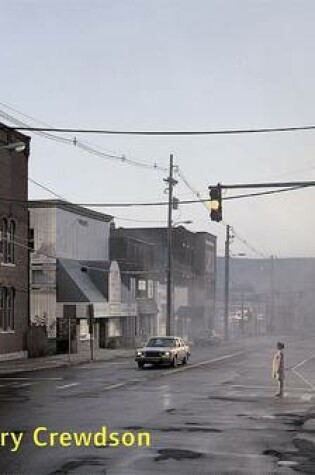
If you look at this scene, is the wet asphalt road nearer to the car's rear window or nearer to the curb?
the curb

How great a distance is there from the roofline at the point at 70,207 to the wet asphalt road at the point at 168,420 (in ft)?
78.5

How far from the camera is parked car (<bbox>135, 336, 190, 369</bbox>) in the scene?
1455 inches

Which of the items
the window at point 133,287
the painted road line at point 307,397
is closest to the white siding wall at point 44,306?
the window at point 133,287

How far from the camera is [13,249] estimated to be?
4341cm

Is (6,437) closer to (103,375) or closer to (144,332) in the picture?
(103,375)

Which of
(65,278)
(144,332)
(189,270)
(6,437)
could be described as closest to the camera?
(6,437)

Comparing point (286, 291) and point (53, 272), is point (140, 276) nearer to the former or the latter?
point (53, 272)

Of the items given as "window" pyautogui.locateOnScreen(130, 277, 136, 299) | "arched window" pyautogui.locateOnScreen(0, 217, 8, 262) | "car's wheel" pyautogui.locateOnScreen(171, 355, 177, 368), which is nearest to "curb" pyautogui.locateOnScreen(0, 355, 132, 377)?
"car's wheel" pyautogui.locateOnScreen(171, 355, 177, 368)

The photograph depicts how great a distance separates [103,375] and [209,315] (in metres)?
71.5

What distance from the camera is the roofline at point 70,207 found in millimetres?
54653

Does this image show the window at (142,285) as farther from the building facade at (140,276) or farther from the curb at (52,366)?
the curb at (52,366)

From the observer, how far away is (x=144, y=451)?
1263 cm

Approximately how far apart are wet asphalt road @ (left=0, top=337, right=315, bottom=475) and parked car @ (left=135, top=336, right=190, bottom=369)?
5215mm

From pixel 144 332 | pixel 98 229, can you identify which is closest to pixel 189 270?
pixel 144 332
